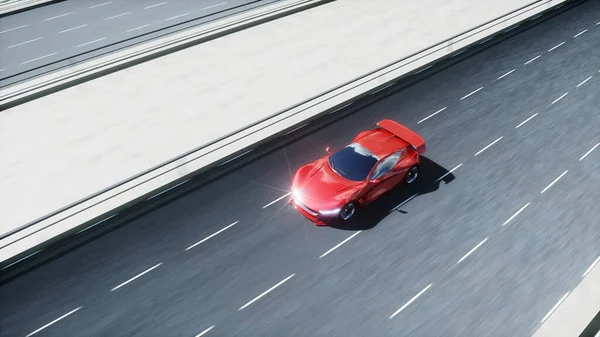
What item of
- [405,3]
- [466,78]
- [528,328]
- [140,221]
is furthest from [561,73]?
[140,221]

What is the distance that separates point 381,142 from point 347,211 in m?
2.37

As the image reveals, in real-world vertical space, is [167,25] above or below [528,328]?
above

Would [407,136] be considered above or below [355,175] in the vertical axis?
above

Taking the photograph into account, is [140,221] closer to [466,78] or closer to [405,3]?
[466,78]

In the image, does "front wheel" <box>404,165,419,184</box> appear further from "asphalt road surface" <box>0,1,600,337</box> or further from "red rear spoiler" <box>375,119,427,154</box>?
"red rear spoiler" <box>375,119,427,154</box>

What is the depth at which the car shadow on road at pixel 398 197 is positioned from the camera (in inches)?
483

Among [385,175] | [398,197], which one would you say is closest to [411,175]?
[398,197]

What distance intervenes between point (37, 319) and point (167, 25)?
15.8m

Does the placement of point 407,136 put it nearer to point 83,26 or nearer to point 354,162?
point 354,162

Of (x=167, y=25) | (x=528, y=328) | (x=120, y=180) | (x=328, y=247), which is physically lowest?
(x=528, y=328)

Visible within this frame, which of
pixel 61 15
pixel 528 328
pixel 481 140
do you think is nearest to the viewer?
pixel 528 328

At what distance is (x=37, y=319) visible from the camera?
10125 millimetres

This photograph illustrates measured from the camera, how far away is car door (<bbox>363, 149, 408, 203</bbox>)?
12273mm

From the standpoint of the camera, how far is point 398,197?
42.8 ft
